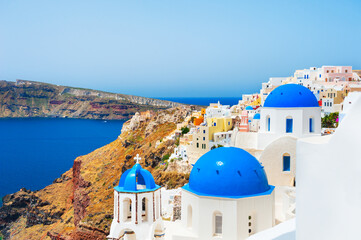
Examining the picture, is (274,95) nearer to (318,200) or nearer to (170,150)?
(318,200)

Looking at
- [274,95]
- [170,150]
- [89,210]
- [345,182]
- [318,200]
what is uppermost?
[274,95]

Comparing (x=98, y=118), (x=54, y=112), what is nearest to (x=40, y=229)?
(x=98, y=118)

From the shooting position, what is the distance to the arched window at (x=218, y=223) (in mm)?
10711

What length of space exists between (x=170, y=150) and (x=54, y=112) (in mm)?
174652

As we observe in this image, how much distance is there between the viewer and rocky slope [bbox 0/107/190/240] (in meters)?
33.0

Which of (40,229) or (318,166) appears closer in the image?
(318,166)

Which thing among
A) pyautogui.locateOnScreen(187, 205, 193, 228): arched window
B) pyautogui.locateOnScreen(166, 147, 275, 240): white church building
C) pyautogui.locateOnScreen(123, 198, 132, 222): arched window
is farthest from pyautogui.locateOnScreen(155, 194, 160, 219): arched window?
pyautogui.locateOnScreen(187, 205, 193, 228): arched window

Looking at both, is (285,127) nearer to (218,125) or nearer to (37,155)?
(218,125)

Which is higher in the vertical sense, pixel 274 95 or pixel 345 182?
pixel 274 95

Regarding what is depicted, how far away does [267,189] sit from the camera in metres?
11.2

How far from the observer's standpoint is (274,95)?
18.4m

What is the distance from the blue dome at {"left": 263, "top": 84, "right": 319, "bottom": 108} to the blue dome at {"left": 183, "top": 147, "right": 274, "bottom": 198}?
7.40m

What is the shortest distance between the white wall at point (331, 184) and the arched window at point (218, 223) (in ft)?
21.1

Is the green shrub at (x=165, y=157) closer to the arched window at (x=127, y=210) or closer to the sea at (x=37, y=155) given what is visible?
the sea at (x=37, y=155)
